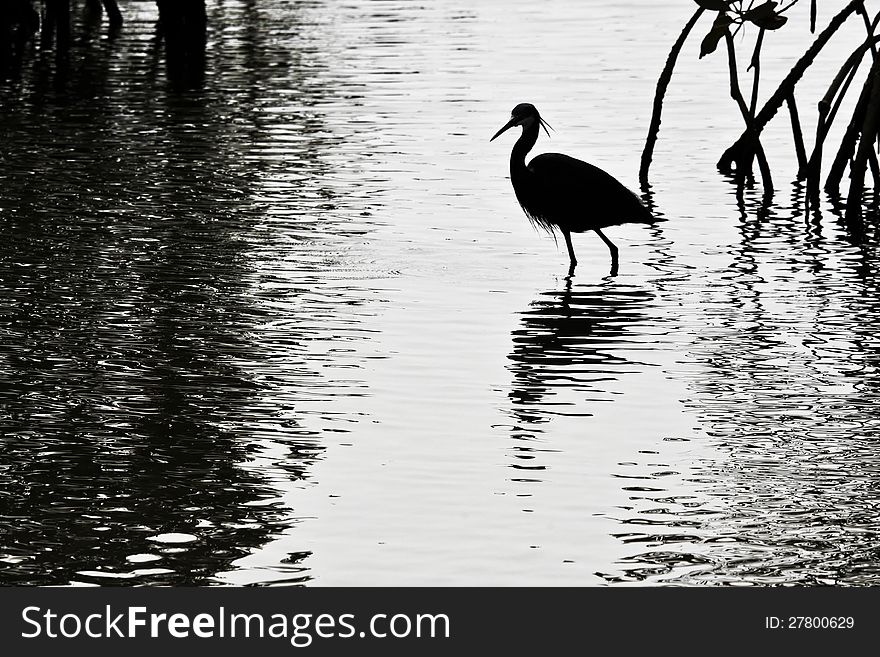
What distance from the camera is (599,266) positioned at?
1212 cm

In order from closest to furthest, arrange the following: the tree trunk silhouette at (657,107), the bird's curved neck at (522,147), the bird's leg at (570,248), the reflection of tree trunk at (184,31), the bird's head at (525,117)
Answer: the bird's leg at (570,248) < the bird's curved neck at (522,147) < the bird's head at (525,117) < the tree trunk silhouette at (657,107) < the reflection of tree trunk at (184,31)

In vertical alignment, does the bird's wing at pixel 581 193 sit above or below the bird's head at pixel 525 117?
below

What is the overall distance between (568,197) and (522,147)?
20.3 inches

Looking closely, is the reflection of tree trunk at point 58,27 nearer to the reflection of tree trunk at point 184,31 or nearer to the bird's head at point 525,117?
the reflection of tree trunk at point 184,31

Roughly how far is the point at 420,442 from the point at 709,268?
4399mm

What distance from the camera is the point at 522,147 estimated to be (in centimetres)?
1238

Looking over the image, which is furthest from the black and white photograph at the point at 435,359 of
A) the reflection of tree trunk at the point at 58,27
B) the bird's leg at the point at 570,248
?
the reflection of tree trunk at the point at 58,27

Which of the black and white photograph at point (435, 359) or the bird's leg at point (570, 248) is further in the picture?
the bird's leg at point (570, 248)

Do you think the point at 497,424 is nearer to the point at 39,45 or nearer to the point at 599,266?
the point at 599,266

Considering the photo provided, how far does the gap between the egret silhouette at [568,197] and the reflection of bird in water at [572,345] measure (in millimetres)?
897

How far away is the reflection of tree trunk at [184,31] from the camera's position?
25406 mm

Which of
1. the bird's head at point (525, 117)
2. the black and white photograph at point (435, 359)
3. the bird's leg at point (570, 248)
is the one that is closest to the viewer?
the black and white photograph at point (435, 359)
